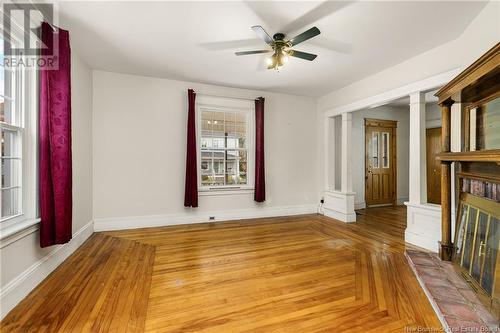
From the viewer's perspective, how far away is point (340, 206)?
476cm

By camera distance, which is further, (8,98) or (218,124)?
(218,124)

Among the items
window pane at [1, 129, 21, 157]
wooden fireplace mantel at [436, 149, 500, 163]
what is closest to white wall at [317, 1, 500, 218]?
wooden fireplace mantel at [436, 149, 500, 163]

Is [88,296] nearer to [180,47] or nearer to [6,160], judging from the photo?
[6,160]

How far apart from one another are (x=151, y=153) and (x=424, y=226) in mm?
4352

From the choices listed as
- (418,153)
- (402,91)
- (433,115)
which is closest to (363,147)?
(433,115)

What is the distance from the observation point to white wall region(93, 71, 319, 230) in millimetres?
3967

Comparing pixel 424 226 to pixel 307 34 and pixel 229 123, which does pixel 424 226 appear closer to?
pixel 307 34

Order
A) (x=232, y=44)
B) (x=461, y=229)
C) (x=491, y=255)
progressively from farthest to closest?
(x=232, y=44), (x=461, y=229), (x=491, y=255)

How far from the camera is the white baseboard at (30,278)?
1.78 meters

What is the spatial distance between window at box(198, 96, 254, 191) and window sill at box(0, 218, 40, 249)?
2641 mm

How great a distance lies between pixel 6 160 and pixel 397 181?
7.36 metres

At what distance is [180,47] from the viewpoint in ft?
10.1

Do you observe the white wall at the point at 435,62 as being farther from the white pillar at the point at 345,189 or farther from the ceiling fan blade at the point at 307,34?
the ceiling fan blade at the point at 307,34

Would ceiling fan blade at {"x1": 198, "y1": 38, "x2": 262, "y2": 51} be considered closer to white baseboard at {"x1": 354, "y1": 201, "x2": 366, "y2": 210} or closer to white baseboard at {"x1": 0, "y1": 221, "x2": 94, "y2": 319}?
white baseboard at {"x1": 0, "y1": 221, "x2": 94, "y2": 319}
